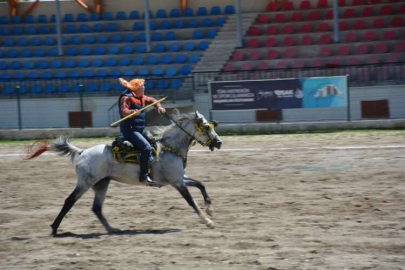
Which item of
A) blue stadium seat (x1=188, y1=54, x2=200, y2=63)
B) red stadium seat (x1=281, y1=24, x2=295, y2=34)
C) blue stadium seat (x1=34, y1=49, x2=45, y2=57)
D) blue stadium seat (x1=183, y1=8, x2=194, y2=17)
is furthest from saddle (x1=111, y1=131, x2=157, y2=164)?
blue stadium seat (x1=183, y1=8, x2=194, y2=17)

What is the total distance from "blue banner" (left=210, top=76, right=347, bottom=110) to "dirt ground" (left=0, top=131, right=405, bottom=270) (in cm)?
412

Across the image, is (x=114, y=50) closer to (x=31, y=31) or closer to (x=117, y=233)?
(x=31, y=31)

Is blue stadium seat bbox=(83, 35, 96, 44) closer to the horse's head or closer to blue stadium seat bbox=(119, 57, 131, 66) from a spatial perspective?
blue stadium seat bbox=(119, 57, 131, 66)

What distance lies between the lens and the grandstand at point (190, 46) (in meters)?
24.0

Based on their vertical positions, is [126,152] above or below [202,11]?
below

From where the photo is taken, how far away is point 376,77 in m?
22.3

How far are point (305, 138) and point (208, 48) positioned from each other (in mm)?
10692

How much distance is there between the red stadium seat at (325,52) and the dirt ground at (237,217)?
383 inches

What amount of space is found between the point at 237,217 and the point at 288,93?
1137cm

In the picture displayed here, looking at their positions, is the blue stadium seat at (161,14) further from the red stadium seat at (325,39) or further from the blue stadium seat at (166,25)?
the red stadium seat at (325,39)

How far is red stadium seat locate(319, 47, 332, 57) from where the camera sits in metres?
26.9

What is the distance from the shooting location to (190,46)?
3038 cm

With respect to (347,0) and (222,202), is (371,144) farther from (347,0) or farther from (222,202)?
(347,0)

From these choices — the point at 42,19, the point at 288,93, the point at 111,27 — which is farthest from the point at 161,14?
the point at 288,93
